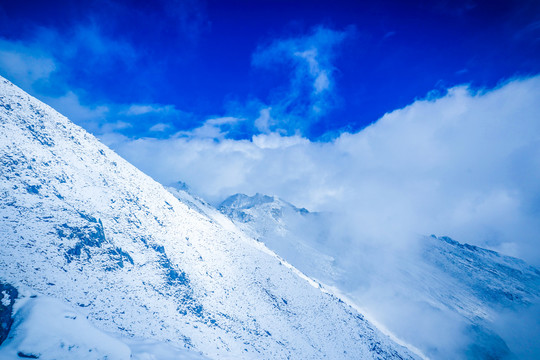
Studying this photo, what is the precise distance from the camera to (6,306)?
17.5 m

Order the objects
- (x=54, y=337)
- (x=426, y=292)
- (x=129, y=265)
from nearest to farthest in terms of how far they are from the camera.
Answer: (x=54, y=337) → (x=129, y=265) → (x=426, y=292)

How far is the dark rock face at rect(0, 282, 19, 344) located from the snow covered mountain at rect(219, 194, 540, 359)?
112 m

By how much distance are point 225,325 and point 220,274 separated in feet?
37.7

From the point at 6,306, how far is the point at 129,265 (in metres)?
20.4

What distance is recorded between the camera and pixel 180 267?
4388 centimetres

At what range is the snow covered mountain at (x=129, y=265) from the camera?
A: 28.2 m

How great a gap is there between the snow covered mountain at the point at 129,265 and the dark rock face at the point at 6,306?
0.21 meters

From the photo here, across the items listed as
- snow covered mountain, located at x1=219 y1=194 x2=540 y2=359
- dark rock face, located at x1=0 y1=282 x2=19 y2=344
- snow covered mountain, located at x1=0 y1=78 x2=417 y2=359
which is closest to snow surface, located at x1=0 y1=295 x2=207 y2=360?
snow covered mountain, located at x1=0 y1=78 x2=417 y2=359

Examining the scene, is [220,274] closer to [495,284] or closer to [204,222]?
[204,222]

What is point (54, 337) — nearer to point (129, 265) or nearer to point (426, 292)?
point (129, 265)

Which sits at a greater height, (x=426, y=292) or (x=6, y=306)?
(x=426, y=292)

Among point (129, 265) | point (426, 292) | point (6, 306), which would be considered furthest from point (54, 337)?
point (426, 292)

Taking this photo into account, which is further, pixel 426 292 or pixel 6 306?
pixel 426 292

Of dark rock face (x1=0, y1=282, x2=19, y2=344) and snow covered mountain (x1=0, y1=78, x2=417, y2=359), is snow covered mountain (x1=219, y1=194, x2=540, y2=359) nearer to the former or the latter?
snow covered mountain (x1=0, y1=78, x2=417, y2=359)
